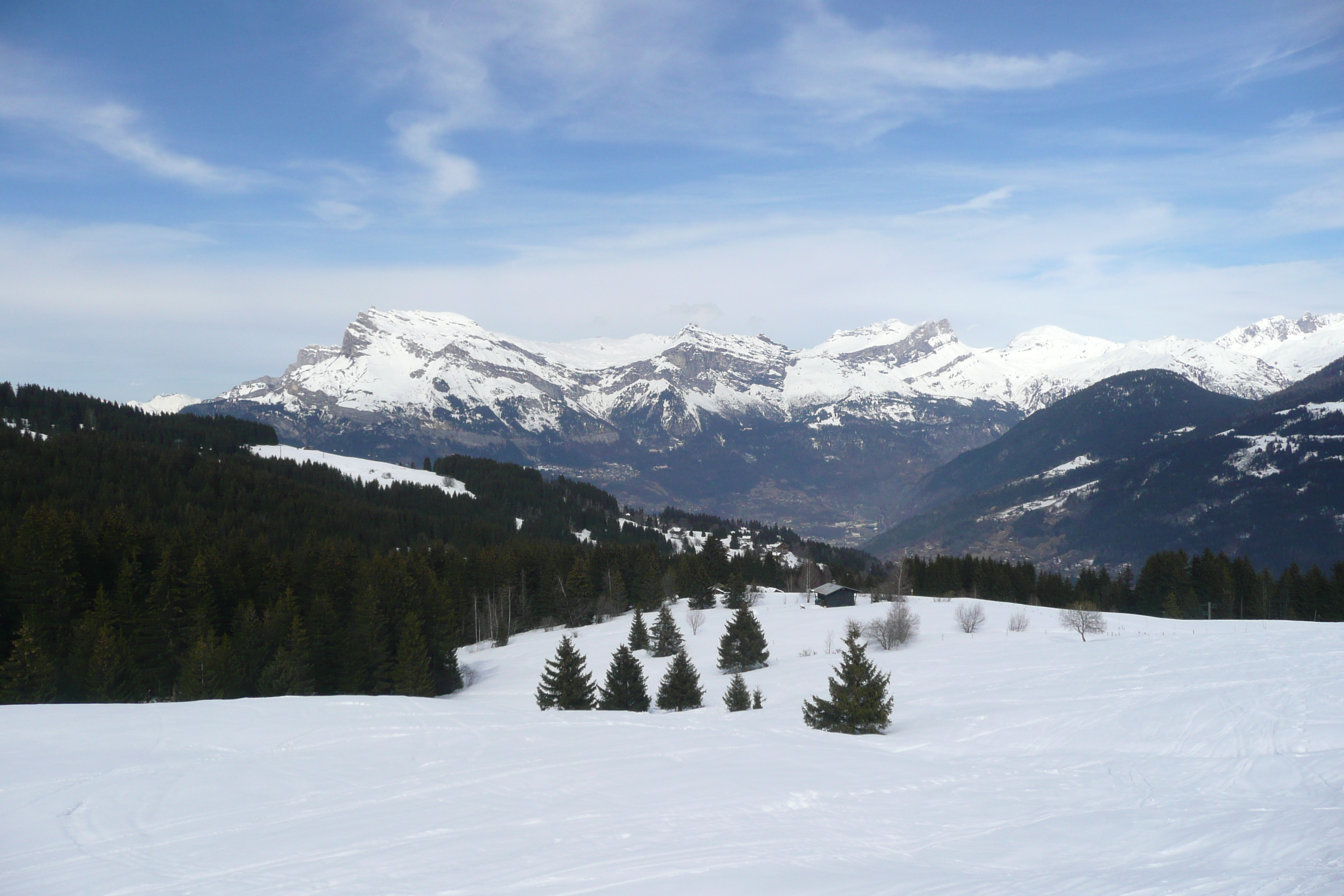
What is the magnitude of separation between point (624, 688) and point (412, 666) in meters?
17.0

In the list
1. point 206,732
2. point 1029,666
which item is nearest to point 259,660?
point 206,732

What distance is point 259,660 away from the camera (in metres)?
46.2

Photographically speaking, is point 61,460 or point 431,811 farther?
point 61,460

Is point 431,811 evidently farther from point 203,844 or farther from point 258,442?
point 258,442

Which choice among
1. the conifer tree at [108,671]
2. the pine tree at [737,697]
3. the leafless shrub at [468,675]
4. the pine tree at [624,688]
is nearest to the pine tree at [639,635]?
the leafless shrub at [468,675]

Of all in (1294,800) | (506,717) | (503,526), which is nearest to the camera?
(1294,800)

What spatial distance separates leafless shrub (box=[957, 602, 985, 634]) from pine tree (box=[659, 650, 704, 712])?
3400 centimetres

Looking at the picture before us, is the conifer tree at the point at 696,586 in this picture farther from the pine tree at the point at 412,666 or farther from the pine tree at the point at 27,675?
the pine tree at the point at 27,675

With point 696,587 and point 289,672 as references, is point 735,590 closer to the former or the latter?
point 696,587

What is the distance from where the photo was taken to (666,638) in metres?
63.8

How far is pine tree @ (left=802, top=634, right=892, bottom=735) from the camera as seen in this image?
30.6 m

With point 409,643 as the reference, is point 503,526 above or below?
above

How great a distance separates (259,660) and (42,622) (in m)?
12.0

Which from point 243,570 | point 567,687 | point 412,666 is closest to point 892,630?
point 567,687
